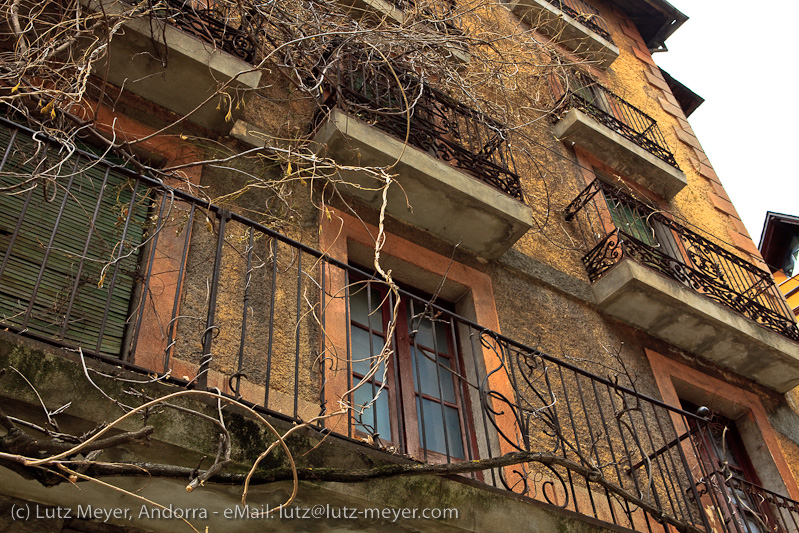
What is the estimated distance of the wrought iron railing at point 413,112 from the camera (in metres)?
6.18

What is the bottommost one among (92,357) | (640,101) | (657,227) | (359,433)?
(92,357)

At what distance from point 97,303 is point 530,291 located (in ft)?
12.9

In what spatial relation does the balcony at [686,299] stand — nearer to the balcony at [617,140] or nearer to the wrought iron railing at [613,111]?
the balcony at [617,140]

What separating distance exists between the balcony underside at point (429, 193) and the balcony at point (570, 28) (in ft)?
16.5

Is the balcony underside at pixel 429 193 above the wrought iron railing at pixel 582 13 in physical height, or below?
below

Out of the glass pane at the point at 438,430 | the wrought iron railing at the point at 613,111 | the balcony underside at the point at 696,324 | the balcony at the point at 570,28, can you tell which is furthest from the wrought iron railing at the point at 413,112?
the balcony at the point at 570,28

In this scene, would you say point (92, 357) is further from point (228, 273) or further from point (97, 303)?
point (228, 273)

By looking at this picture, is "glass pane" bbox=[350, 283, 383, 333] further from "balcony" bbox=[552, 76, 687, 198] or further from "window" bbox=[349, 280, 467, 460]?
"balcony" bbox=[552, 76, 687, 198]

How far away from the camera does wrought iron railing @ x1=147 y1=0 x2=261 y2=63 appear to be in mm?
5531

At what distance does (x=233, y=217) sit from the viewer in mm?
4156

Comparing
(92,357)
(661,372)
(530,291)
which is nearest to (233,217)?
(92,357)

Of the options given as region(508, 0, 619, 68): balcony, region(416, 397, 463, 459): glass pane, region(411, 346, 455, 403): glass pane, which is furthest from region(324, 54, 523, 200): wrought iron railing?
region(508, 0, 619, 68): balcony

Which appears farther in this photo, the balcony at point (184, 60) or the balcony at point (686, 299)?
the balcony at point (686, 299)

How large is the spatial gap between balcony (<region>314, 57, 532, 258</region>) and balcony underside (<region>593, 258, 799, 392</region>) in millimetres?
1290
